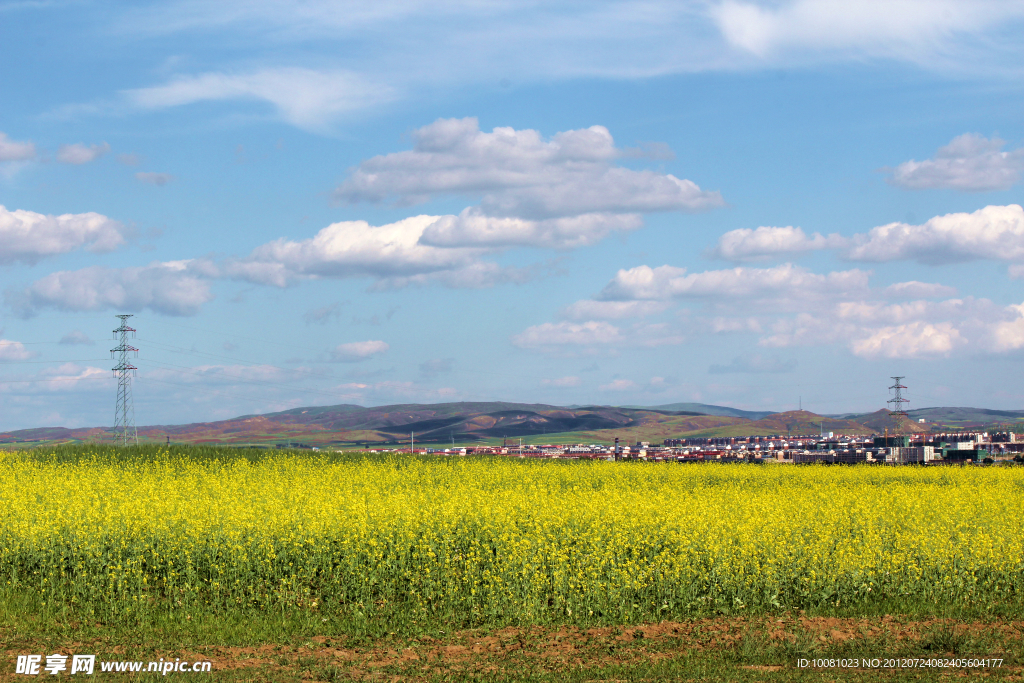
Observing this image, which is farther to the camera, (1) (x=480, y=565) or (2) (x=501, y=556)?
(1) (x=480, y=565)

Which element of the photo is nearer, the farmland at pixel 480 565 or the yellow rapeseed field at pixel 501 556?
the farmland at pixel 480 565

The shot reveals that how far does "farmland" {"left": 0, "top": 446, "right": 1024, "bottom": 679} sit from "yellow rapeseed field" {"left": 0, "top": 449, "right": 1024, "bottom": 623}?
0.05 meters

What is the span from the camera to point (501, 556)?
745 inches

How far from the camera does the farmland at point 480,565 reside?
703 inches

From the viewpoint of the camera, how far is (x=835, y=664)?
14.6m

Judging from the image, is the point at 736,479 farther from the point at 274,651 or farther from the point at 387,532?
the point at 274,651

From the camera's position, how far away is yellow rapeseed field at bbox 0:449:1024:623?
59.9 feet

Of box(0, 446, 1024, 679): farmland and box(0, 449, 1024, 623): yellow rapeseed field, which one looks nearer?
box(0, 446, 1024, 679): farmland

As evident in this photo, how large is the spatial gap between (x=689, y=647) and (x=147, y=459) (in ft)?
111

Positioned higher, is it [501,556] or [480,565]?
[501,556]

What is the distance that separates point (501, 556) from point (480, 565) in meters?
0.54

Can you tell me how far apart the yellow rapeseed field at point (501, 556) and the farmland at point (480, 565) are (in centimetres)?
5

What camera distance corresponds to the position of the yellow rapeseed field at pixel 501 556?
18.3 m

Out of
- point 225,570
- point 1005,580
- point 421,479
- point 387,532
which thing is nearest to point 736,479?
point 421,479
